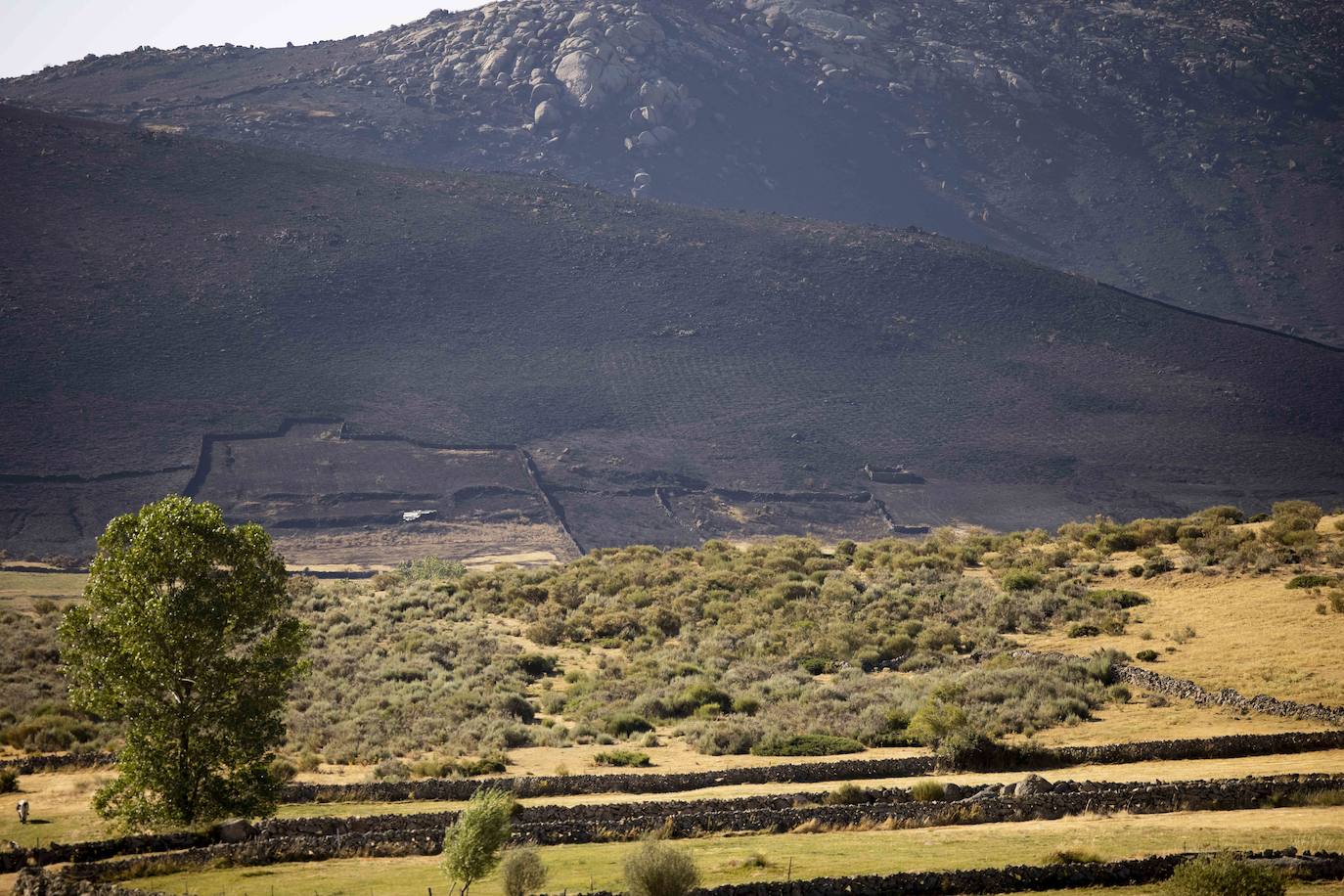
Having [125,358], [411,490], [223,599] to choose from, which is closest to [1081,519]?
[411,490]

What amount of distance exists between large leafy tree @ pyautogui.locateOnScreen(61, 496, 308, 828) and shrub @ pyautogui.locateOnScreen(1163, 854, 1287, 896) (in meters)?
13.3

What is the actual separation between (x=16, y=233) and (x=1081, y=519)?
93435 millimetres

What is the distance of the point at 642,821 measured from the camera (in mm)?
21203

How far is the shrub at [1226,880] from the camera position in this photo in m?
14.6

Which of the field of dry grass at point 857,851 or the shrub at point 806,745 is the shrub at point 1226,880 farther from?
the shrub at point 806,745

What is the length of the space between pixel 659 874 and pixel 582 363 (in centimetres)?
11135

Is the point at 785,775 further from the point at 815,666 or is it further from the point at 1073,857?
the point at 815,666

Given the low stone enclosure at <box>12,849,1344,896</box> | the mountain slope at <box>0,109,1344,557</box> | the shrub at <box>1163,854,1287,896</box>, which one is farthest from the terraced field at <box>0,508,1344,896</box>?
the mountain slope at <box>0,109,1344,557</box>

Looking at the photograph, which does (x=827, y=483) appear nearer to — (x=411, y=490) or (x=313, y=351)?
(x=411, y=490)

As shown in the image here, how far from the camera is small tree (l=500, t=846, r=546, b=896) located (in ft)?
52.9

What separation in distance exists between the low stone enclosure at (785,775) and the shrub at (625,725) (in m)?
5.44

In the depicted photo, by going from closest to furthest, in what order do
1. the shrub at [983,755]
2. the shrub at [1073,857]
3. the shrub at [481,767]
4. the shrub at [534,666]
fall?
1. the shrub at [1073,857]
2. the shrub at [983,755]
3. the shrub at [481,767]
4. the shrub at [534,666]

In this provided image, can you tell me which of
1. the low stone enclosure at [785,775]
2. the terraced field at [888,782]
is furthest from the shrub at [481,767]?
the low stone enclosure at [785,775]

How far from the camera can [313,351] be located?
395 ft
